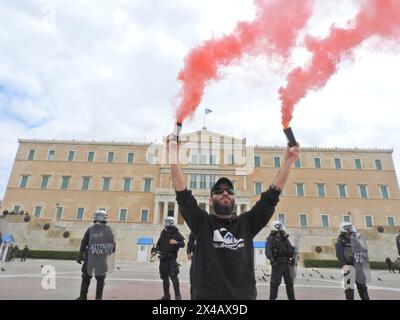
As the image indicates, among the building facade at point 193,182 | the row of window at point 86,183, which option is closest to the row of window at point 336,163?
the building facade at point 193,182

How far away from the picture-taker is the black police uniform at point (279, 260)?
6328 mm

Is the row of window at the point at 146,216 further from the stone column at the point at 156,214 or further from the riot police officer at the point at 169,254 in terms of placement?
the riot police officer at the point at 169,254

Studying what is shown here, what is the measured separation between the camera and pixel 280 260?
659 cm

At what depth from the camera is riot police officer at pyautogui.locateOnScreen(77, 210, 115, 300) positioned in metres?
5.69

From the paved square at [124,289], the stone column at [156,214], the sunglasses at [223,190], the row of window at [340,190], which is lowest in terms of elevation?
the paved square at [124,289]

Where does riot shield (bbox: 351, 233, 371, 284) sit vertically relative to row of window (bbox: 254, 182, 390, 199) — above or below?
below

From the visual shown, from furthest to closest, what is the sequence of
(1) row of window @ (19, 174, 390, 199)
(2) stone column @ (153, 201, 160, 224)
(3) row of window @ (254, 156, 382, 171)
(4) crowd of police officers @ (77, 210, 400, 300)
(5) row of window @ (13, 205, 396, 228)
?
(3) row of window @ (254, 156, 382, 171) < (1) row of window @ (19, 174, 390, 199) < (5) row of window @ (13, 205, 396, 228) < (2) stone column @ (153, 201, 160, 224) < (4) crowd of police officers @ (77, 210, 400, 300)

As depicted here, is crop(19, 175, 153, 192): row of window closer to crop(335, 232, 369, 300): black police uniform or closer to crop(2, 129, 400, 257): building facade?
crop(2, 129, 400, 257): building facade

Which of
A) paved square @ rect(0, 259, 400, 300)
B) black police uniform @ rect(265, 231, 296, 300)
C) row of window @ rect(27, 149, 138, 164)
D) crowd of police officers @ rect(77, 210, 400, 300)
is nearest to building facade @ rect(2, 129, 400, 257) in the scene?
row of window @ rect(27, 149, 138, 164)

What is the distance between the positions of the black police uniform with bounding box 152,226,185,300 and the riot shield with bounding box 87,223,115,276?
1316 millimetres

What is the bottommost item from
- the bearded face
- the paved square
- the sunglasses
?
the paved square

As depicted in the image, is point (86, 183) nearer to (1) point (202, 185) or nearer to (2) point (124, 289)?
(1) point (202, 185)

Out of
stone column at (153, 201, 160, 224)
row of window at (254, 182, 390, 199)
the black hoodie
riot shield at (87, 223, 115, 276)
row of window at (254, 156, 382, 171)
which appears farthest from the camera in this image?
row of window at (254, 156, 382, 171)

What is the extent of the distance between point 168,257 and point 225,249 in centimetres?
504
